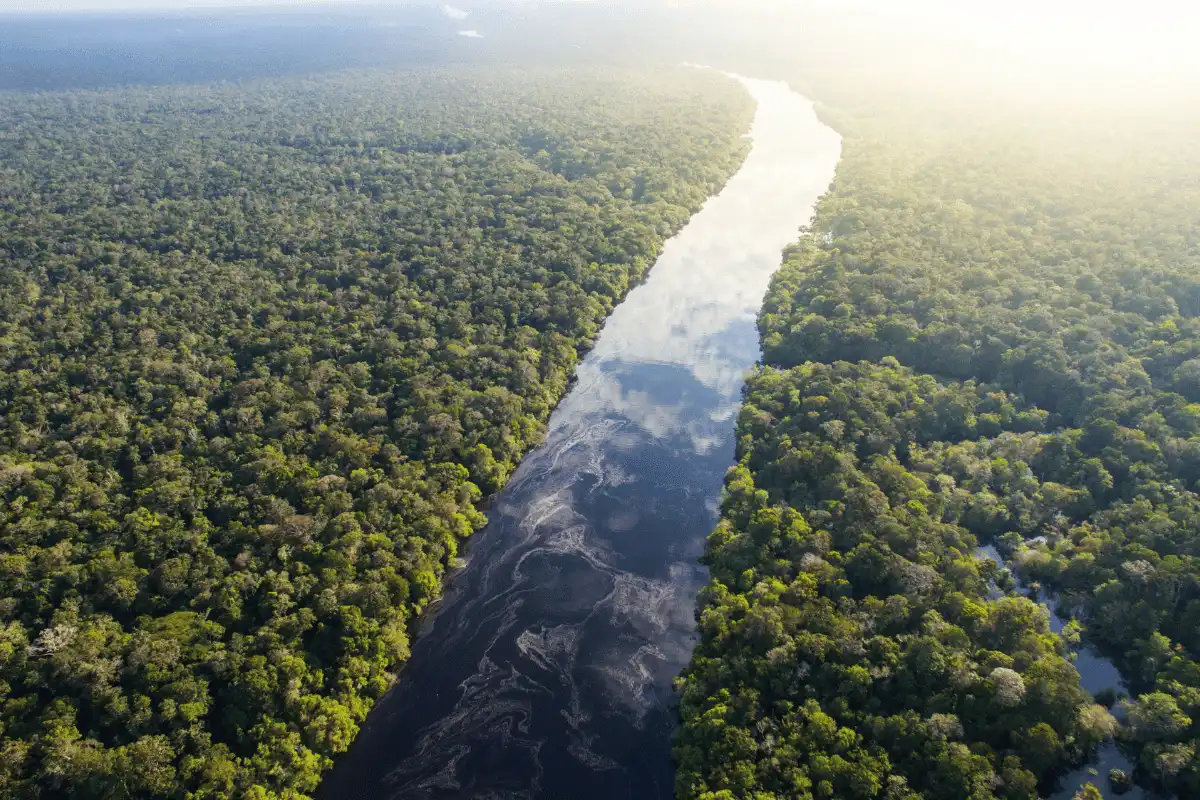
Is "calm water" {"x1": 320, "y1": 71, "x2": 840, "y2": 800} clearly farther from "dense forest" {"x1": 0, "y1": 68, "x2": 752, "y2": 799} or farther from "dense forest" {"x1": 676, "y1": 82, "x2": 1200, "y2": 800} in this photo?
"dense forest" {"x1": 676, "y1": 82, "x2": 1200, "y2": 800}

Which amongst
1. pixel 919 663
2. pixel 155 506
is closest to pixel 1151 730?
pixel 919 663

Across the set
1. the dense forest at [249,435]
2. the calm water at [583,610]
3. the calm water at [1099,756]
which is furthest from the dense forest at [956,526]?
the dense forest at [249,435]

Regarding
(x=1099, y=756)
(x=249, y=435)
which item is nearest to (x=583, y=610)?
(x=1099, y=756)

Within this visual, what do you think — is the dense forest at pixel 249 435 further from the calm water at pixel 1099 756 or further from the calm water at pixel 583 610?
the calm water at pixel 1099 756

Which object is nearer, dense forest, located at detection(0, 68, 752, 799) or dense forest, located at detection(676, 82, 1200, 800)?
dense forest, located at detection(676, 82, 1200, 800)

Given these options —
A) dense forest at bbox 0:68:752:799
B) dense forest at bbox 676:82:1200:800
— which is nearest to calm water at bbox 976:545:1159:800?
dense forest at bbox 676:82:1200:800

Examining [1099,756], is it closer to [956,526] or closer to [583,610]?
[956,526]

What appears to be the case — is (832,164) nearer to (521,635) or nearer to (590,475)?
(590,475)
